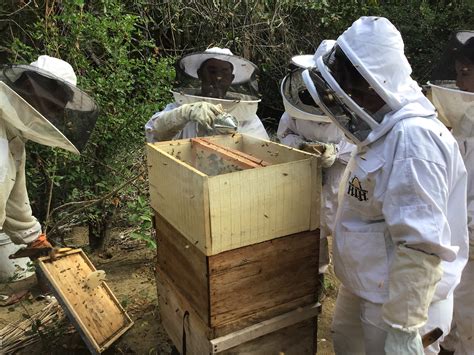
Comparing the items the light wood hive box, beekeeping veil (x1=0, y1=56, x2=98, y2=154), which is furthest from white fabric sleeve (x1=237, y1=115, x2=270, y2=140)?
beekeeping veil (x1=0, y1=56, x2=98, y2=154)

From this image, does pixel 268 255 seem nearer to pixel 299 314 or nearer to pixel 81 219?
pixel 299 314

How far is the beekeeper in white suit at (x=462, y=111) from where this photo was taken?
2318 millimetres

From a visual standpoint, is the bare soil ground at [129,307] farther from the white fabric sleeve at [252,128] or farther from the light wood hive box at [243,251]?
the white fabric sleeve at [252,128]

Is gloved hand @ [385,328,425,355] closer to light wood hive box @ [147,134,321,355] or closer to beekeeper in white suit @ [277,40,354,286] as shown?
light wood hive box @ [147,134,321,355]

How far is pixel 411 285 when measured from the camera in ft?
4.91

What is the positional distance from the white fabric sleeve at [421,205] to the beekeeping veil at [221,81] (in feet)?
5.35

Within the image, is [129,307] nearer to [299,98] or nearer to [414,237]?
[299,98]

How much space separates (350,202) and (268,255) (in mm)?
419

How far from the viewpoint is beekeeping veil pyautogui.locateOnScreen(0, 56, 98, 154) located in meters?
2.17

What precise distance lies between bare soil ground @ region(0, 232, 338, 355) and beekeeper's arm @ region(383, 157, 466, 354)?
1.55 m

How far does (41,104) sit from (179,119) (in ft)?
2.76

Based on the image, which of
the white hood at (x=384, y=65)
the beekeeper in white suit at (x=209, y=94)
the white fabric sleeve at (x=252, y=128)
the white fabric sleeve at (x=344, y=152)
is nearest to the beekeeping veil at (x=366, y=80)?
the white hood at (x=384, y=65)

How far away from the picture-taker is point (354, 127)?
1715 millimetres

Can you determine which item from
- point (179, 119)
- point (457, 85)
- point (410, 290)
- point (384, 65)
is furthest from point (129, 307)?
point (457, 85)
